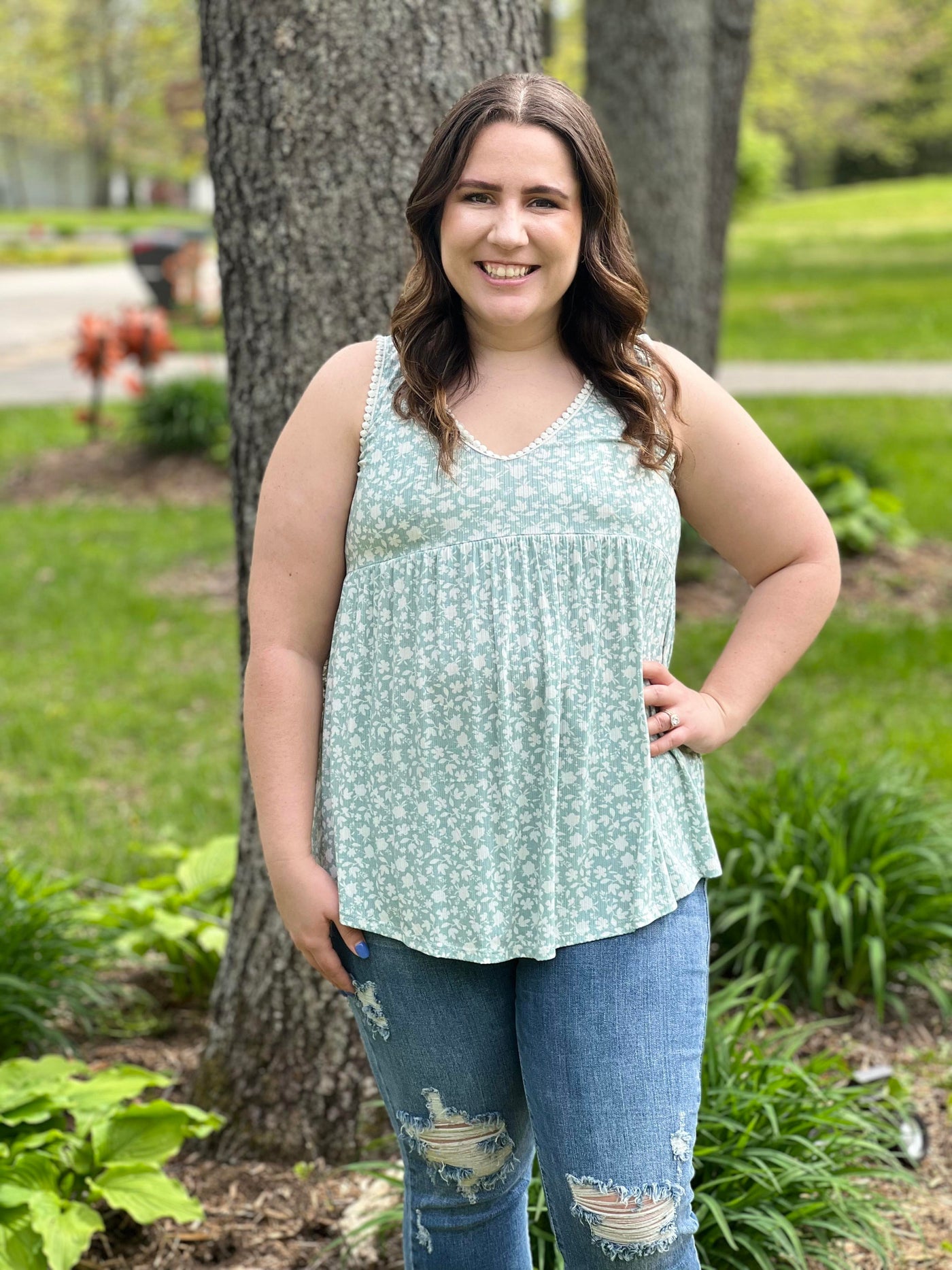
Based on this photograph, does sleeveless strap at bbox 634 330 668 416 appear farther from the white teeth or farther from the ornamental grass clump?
the ornamental grass clump

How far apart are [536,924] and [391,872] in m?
0.20

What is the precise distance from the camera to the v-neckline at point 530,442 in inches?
67.4

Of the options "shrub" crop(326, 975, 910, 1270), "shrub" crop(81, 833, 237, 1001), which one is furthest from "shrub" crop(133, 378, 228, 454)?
"shrub" crop(326, 975, 910, 1270)

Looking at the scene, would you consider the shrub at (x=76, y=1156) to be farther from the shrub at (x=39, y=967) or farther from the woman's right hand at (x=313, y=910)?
the woman's right hand at (x=313, y=910)

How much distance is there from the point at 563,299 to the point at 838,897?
195 cm

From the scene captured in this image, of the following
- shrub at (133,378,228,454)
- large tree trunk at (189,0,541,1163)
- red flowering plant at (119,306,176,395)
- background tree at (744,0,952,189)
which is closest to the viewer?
large tree trunk at (189,0,541,1163)

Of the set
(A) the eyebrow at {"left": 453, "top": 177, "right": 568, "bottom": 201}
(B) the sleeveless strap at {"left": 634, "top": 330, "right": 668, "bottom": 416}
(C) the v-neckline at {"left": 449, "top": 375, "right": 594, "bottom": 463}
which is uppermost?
(A) the eyebrow at {"left": 453, "top": 177, "right": 568, "bottom": 201}

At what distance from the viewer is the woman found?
1.68 meters

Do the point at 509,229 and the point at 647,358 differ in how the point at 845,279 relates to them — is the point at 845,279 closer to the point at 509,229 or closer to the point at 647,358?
the point at 647,358

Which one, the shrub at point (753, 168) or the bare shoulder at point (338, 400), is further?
the shrub at point (753, 168)

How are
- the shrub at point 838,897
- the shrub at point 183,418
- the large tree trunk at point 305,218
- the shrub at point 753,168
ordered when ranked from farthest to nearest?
the shrub at point 753,168 → the shrub at point 183,418 → the shrub at point 838,897 → the large tree trunk at point 305,218

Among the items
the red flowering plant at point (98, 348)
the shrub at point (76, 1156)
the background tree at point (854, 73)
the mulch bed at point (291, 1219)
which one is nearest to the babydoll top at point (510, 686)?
the shrub at point (76, 1156)

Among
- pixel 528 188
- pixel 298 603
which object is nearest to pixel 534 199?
pixel 528 188

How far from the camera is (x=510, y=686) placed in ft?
5.47
